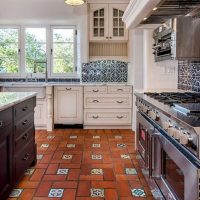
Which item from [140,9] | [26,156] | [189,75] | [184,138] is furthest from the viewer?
[189,75]

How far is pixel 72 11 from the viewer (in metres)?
5.62

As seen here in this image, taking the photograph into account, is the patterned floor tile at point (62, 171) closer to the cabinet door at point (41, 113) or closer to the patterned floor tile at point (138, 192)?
the patterned floor tile at point (138, 192)

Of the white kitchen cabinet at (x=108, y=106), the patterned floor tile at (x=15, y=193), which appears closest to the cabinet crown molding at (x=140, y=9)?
the patterned floor tile at (x=15, y=193)

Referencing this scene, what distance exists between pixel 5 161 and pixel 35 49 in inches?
157

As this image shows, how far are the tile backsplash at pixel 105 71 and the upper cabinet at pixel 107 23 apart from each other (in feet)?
1.80

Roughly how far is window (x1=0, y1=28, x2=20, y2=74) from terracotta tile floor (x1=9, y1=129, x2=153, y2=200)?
1872 millimetres

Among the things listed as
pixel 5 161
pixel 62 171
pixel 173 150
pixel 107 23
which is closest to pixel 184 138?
pixel 173 150

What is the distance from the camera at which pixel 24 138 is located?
2943 mm

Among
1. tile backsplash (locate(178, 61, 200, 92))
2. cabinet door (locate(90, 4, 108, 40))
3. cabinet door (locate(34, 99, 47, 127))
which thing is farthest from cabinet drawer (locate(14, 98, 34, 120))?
cabinet door (locate(90, 4, 108, 40))

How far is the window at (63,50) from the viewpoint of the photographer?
6008 millimetres

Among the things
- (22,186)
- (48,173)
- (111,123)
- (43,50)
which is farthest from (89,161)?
(43,50)

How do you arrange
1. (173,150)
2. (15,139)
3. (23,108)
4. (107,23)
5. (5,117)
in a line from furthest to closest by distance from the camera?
(107,23) < (23,108) < (15,139) < (5,117) < (173,150)

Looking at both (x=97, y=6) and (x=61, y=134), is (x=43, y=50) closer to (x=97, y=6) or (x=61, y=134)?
(x=97, y=6)

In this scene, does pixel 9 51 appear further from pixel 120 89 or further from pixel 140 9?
pixel 140 9
